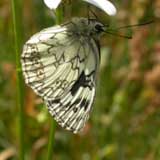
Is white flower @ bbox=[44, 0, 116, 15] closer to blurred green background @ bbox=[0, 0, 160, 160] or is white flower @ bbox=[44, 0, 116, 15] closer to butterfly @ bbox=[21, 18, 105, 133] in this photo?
butterfly @ bbox=[21, 18, 105, 133]

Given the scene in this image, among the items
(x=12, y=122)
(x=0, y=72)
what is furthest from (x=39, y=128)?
(x=0, y=72)

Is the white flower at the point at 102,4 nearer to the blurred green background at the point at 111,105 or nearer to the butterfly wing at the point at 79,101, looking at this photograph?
the butterfly wing at the point at 79,101

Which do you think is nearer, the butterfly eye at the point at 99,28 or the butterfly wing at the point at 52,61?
the butterfly wing at the point at 52,61

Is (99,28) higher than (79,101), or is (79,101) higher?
(99,28)

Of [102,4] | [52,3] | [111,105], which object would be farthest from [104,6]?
[111,105]

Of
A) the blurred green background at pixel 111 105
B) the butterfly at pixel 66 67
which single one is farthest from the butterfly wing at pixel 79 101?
the blurred green background at pixel 111 105

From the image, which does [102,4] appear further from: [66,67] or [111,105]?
[111,105]
